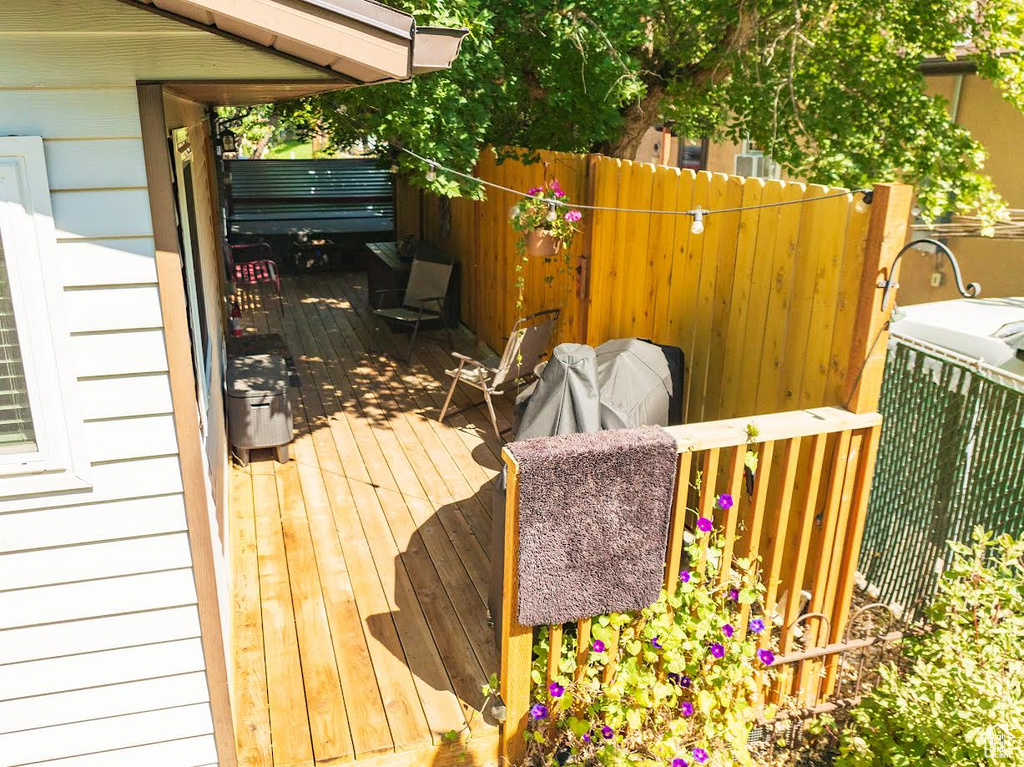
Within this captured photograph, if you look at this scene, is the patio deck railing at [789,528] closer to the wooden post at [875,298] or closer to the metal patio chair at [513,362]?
the wooden post at [875,298]

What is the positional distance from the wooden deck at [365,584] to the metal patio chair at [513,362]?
0.38 meters

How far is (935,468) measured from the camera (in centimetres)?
402

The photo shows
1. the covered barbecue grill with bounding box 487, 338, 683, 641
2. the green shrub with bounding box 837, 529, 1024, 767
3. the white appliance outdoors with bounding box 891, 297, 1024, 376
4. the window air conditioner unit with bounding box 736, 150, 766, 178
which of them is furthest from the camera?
the window air conditioner unit with bounding box 736, 150, 766, 178

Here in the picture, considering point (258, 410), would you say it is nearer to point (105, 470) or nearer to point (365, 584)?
point (365, 584)

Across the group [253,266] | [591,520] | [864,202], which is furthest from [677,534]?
[253,266]

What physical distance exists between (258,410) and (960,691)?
14.0ft

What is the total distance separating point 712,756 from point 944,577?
1.19 meters

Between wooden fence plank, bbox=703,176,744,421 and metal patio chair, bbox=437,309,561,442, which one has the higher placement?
wooden fence plank, bbox=703,176,744,421

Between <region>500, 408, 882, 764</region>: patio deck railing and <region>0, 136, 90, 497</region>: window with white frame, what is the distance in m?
1.46

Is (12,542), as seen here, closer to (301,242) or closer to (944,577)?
(944,577)

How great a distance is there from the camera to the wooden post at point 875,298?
3008 mm

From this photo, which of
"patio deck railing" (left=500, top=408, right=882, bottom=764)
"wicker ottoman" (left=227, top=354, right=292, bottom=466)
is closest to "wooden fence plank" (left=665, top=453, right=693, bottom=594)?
"patio deck railing" (left=500, top=408, right=882, bottom=764)

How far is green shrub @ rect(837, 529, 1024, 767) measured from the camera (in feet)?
9.03

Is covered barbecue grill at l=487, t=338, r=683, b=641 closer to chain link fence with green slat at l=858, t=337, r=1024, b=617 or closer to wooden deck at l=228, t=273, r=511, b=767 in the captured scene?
wooden deck at l=228, t=273, r=511, b=767
